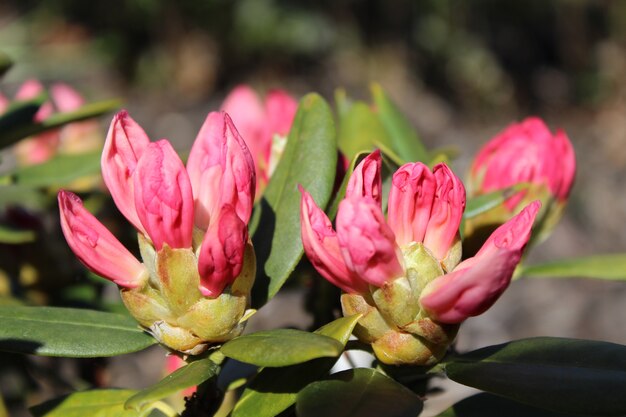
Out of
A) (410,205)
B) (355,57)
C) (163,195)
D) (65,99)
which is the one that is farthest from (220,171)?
(355,57)

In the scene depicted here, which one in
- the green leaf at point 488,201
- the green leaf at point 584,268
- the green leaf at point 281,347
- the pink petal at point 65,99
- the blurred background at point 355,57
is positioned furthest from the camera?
the blurred background at point 355,57

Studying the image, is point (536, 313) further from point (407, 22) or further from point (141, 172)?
point (407, 22)

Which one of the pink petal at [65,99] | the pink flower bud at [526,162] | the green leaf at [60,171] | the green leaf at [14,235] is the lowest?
the green leaf at [14,235]

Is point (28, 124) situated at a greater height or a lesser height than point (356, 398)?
greater

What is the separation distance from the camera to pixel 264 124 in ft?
4.32

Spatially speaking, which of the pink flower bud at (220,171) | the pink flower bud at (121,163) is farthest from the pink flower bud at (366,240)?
the pink flower bud at (121,163)

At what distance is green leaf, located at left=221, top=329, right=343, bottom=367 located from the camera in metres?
0.67

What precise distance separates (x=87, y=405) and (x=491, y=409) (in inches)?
16.7

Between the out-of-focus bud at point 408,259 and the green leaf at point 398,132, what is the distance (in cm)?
42

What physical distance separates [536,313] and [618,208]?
5.83 feet

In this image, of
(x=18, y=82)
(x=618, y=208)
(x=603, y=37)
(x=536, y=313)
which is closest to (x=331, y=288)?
(x=536, y=313)

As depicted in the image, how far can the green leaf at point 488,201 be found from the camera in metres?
1.03

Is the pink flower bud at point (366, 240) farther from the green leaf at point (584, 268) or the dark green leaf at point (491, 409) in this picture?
the green leaf at point (584, 268)

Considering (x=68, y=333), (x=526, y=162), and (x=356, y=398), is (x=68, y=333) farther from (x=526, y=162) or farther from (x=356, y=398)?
(x=526, y=162)
